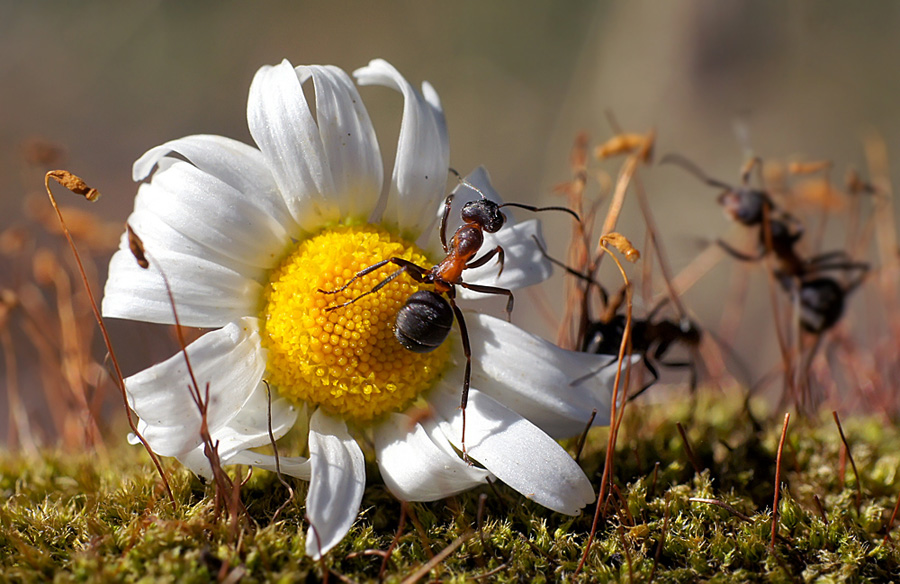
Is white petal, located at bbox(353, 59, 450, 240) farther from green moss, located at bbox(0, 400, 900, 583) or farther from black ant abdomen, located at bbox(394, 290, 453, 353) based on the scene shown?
green moss, located at bbox(0, 400, 900, 583)

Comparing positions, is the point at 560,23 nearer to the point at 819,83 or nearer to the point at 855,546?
the point at 819,83

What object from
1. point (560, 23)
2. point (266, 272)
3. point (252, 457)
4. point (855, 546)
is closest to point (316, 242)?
point (266, 272)

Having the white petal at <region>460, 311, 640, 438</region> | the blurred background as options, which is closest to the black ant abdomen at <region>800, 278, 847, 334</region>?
the white petal at <region>460, 311, 640, 438</region>

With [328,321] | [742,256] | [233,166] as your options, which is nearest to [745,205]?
[742,256]

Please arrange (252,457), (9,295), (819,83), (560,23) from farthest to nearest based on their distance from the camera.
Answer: (560,23) → (819,83) → (9,295) → (252,457)

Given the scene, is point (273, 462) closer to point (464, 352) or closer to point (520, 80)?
point (464, 352)

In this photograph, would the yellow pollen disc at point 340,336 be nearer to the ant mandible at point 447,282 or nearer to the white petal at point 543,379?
the ant mandible at point 447,282

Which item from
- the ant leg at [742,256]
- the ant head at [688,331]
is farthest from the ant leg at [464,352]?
the ant leg at [742,256]
